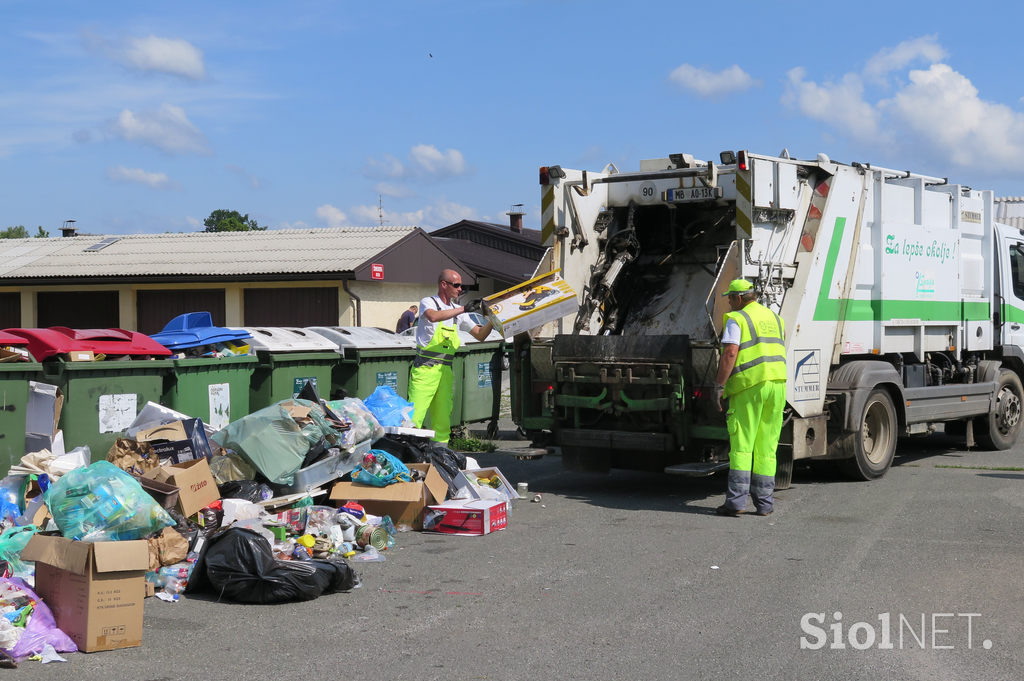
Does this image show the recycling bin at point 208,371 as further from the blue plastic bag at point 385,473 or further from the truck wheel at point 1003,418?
the truck wheel at point 1003,418

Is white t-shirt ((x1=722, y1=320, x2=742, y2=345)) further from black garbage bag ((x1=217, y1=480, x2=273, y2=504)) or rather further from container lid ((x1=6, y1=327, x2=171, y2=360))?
container lid ((x1=6, y1=327, x2=171, y2=360))

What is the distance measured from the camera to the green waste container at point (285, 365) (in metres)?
8.60

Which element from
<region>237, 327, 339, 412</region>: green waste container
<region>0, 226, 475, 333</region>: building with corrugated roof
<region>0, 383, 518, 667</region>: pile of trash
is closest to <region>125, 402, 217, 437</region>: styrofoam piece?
<region>0, 383, 518, 667</region>: pile of trash


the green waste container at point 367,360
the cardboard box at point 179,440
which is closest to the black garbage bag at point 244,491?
the cardboard box at point 179,440

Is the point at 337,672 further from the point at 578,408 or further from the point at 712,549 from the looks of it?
the point at 578,408

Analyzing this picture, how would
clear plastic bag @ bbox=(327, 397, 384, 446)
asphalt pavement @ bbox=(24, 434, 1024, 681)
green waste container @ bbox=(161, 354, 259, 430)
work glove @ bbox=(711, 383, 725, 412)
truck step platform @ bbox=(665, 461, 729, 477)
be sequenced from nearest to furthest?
asphalt pavement @ bbox=(24, 434, 1024, 681) < clear plastic bag @ bbox=(327, 397, 384, 446) < truck step platform @ bbox=(665, 461, 729, 477) < work glove @ bbox=(711, 383, 725, 412) < green waste container @ bbox=(161, 354, 259, 430)

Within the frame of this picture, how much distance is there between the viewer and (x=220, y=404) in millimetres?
8031

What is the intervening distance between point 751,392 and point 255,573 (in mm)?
3624

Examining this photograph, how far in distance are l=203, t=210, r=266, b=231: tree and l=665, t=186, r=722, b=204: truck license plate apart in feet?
154

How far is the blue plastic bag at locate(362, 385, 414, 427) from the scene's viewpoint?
7645 millimetres

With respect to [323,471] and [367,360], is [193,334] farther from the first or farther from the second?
[323,471]

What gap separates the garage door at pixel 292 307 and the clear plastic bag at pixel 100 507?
48.8 feet

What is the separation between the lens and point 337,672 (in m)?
3.85

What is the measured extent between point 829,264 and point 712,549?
2.91 m
